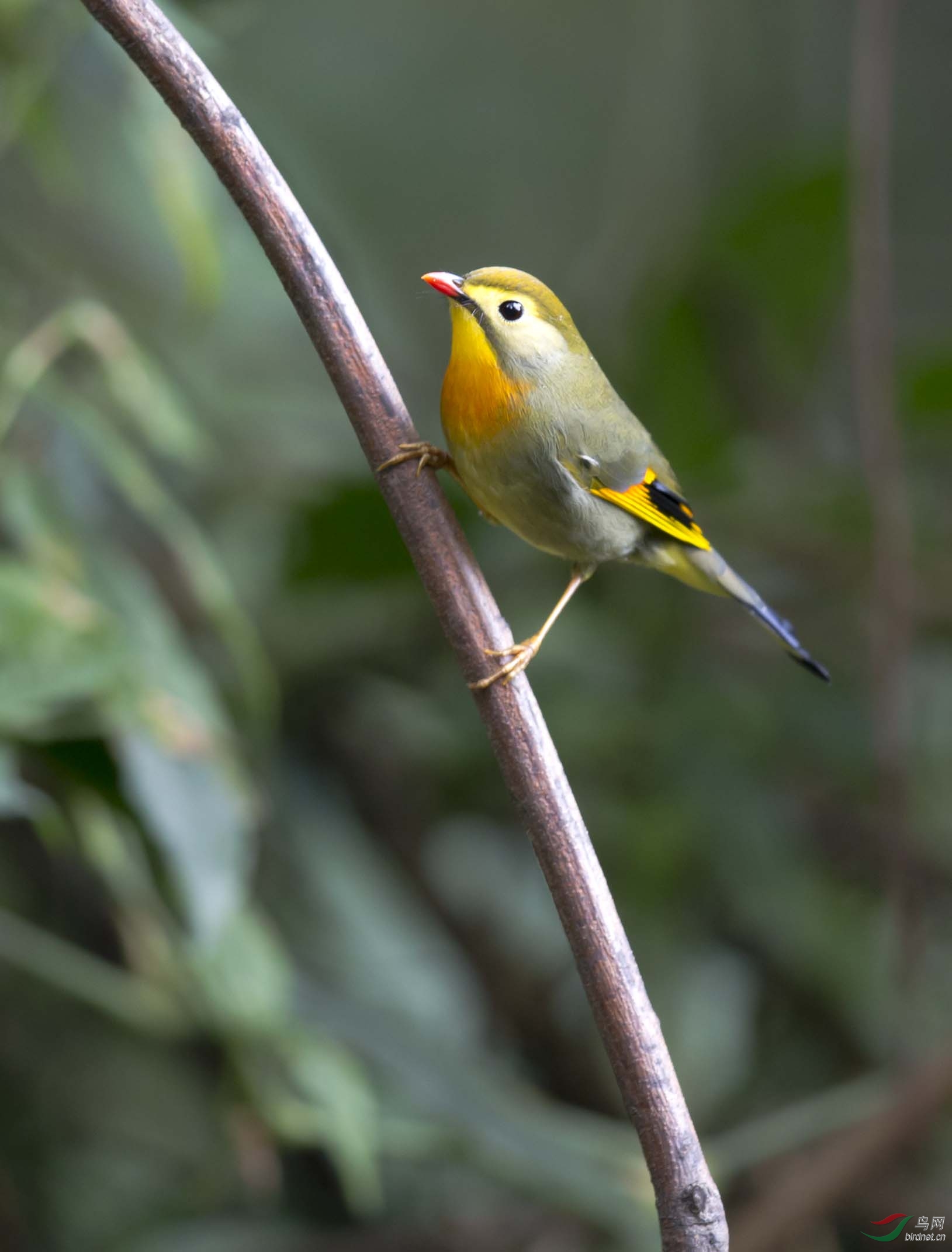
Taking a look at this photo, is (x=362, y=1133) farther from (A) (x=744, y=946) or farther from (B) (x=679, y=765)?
(A) (x=744, y=946)

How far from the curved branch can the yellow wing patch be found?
70cm

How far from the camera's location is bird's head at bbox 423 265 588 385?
5.21 ft

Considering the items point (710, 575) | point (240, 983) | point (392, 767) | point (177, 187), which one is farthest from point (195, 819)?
point (392, 767)

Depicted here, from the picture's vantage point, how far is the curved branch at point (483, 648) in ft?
3.30

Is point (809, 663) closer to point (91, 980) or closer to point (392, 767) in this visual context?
point (91, 980)

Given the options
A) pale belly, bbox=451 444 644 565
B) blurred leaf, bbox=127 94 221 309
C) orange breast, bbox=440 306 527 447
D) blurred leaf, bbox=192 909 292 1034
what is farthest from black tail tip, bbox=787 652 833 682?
blurred leaf, bbox=127 94 221 309

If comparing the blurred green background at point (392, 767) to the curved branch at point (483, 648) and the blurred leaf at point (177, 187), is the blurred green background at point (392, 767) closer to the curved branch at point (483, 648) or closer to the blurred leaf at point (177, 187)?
the blurred leaf at point (177, 187)

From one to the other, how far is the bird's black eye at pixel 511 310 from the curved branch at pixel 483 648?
55 cm

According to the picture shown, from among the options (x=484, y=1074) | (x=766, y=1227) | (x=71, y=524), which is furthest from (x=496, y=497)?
(x=766, y=1227)

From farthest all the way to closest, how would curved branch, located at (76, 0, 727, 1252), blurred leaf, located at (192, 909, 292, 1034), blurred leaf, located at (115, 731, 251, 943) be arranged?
blurred leaf, located at (192, 909, 292, 1034)
blurred leaf, located at (115, 731, 251, 943)
curved branch, located at (76, 0, 727, 1252)

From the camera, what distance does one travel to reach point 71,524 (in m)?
2.16

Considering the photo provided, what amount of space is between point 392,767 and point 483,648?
2.26 metres

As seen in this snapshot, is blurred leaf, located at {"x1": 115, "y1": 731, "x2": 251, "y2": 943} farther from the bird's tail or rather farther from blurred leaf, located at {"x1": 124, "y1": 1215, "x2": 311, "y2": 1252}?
blurred leaf, located at {"x1": 124, "y1": 1215, "x2": 311, "y2": 1252}

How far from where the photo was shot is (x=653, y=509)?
1884 mm
